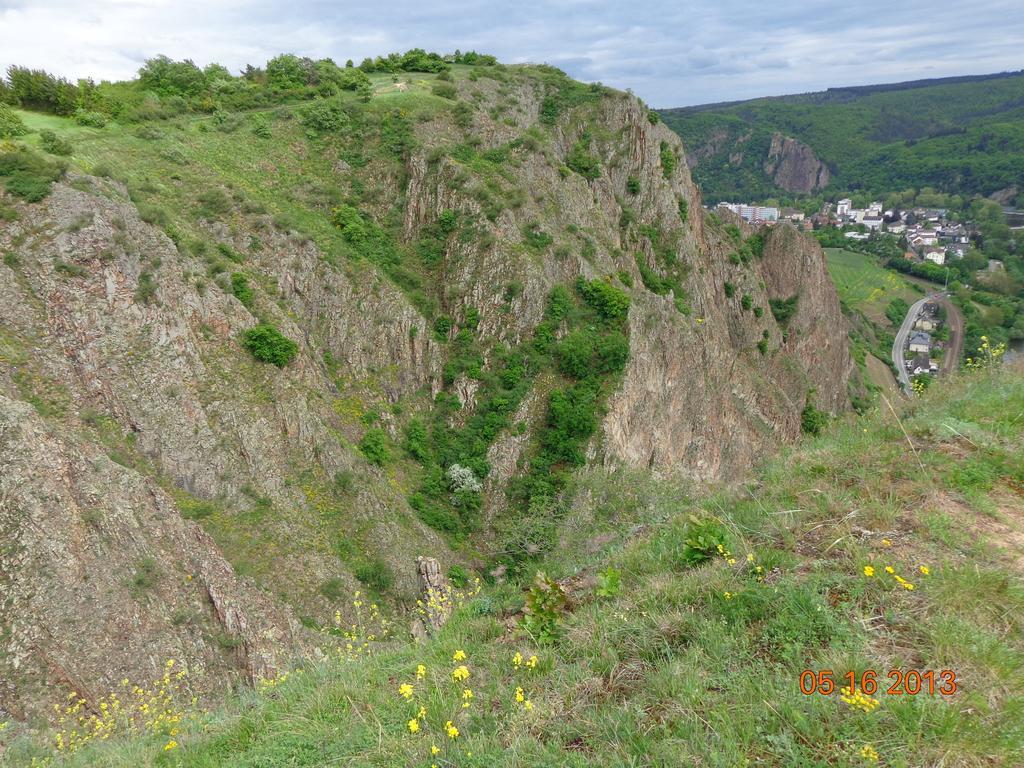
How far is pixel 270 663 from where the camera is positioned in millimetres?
16609

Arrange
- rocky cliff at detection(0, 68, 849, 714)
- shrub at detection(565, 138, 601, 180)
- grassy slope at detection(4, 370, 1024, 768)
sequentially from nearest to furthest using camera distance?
grassy slope at detection(4, 370, 1024, 768)
rocky cliff at detection(0, 68, 849, 714)
shrub at detection(565, 138, 601, 180)

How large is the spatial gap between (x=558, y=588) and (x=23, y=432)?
16545mm

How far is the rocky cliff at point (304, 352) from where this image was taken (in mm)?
15547

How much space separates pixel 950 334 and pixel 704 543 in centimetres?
10687

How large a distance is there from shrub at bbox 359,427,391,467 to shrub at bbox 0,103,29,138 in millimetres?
19967

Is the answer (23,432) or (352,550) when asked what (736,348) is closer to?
→ (352,550)

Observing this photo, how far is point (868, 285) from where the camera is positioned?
106m

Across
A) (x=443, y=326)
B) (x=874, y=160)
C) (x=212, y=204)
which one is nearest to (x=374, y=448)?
(x=443, y=326)

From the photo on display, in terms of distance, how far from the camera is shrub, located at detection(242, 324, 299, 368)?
71.5 ft

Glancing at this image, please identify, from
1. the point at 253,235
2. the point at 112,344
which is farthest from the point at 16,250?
the point at 253,235

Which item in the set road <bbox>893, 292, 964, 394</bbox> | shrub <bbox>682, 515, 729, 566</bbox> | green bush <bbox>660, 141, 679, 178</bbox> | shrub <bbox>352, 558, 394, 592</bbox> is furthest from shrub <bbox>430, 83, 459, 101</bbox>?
road <bbox>893, 292, 964, 394</bbox>

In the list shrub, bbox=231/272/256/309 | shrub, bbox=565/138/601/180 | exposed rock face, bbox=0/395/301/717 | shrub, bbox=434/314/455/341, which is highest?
shrub, bbox=565/138/601/180

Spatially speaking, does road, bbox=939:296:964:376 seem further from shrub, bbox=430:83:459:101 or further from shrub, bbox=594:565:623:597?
shrub, bbox=594:565:623:597

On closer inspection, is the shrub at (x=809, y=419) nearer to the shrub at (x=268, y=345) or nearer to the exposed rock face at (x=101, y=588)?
the shrub at (x=268, y=345)
